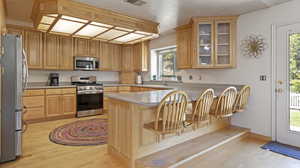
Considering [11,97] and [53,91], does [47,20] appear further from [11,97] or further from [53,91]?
[53,91]

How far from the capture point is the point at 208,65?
3646mm

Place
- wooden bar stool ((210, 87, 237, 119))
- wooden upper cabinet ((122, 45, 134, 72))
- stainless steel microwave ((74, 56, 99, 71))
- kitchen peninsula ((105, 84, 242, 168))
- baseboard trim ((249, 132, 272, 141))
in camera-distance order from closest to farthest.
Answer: kitchen peninsula ((105, 84, 242, 168)) < wooden bar stool ((210, 87, 237, 119)) < baseboard trim ((249, 132, 272, 141)) < stainless steel microwave ((74, 56, 99, 71)) < wooden upper cabinet ((122, 45, 134, 72))

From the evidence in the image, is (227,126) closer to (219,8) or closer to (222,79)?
(222,79)

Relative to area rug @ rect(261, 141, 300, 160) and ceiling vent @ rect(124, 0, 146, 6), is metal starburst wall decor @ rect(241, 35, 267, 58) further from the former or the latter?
ceiling vent @ rect(124, 0, 146, 6)

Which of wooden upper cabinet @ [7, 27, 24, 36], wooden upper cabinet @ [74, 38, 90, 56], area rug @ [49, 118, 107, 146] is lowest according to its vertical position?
area rug @ [49, 118, 107, 146]

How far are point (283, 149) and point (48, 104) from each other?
4893 millimetres

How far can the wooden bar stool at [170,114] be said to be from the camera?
6.43ft

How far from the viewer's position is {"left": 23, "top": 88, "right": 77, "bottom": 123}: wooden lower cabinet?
4.05 meters

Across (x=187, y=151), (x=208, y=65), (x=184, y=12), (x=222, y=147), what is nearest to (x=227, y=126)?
(x=222, y=147)

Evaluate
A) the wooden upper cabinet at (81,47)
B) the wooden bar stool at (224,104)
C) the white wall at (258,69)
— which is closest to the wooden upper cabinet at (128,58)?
the wooden upper cabinet at (81,47)

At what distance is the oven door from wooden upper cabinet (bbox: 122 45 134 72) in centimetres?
136

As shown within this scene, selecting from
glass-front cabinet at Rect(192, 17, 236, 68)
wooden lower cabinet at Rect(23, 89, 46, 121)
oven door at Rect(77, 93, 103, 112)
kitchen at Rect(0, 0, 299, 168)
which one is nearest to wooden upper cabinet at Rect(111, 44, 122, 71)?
kitchen at Rect(0, 0, 299, 168)

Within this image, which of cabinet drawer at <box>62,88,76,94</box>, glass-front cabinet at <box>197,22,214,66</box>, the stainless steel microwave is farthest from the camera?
the stainless steel microwave

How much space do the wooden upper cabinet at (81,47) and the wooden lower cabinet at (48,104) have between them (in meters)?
1.13
